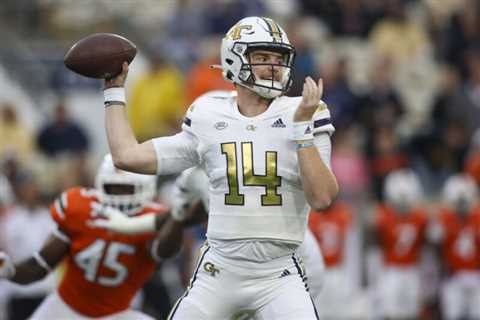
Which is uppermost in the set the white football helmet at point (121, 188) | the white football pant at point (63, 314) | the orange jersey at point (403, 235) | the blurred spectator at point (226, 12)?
the white football helmet at point (121, 188)

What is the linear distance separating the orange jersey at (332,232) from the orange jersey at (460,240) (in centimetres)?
88

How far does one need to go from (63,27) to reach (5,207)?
4.03 meters

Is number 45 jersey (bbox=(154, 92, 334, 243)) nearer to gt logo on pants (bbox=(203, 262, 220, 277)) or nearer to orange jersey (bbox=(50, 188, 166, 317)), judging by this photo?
gt logo on pants (bbox=(203, 262, 220, 277))

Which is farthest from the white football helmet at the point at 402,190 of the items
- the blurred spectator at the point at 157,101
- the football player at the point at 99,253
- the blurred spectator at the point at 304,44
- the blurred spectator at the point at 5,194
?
the football player at the point at 99,253

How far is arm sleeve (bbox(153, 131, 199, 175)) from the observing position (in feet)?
19.6

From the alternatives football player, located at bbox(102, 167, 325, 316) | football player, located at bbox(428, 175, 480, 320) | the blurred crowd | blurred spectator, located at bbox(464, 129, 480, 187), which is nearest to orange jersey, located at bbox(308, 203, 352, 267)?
the blurred crowd

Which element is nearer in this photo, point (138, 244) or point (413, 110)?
point (138, 244)

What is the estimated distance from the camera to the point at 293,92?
460 inches

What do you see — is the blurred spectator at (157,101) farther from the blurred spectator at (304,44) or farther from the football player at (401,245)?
the football player at (401,245)

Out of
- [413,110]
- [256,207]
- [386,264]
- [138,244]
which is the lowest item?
[386,264]

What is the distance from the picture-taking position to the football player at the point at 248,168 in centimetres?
585

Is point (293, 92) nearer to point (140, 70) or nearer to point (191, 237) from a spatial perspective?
point (191, 237)

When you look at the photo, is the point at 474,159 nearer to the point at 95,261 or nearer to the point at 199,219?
the point at 199,219

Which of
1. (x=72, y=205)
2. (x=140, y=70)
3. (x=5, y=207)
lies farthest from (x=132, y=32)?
(x=72, y=205)
